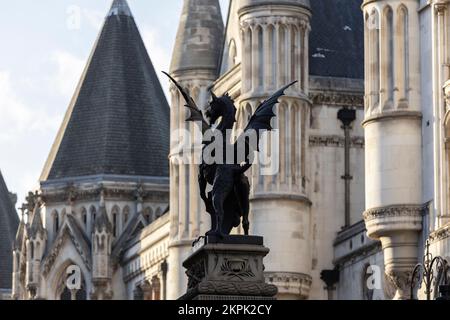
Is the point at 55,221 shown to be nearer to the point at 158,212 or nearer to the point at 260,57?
the point at 158,212

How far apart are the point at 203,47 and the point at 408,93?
2685 centimetres

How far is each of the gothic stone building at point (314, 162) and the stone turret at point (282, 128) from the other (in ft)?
0.15

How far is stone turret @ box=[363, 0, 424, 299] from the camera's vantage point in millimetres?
62969

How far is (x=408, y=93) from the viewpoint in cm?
6347

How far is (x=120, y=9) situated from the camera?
427 feet

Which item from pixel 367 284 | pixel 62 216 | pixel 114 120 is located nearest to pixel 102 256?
pixel 62 216

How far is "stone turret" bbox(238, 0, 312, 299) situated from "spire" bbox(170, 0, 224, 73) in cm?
1330

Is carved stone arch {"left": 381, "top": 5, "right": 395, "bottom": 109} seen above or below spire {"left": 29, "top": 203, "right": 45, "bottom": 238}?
below

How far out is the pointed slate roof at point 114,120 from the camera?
125 metres

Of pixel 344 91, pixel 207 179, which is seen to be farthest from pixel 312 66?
pixel 207 179

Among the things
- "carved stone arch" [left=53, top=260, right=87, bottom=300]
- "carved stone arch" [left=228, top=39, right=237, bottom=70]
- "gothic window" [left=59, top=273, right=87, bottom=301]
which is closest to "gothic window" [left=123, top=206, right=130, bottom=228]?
"carved stone arch" [left=53, top=260, right=87, bottom=300]

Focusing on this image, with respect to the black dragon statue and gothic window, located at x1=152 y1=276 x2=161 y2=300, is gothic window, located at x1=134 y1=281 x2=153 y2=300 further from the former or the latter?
the black dragon statue
